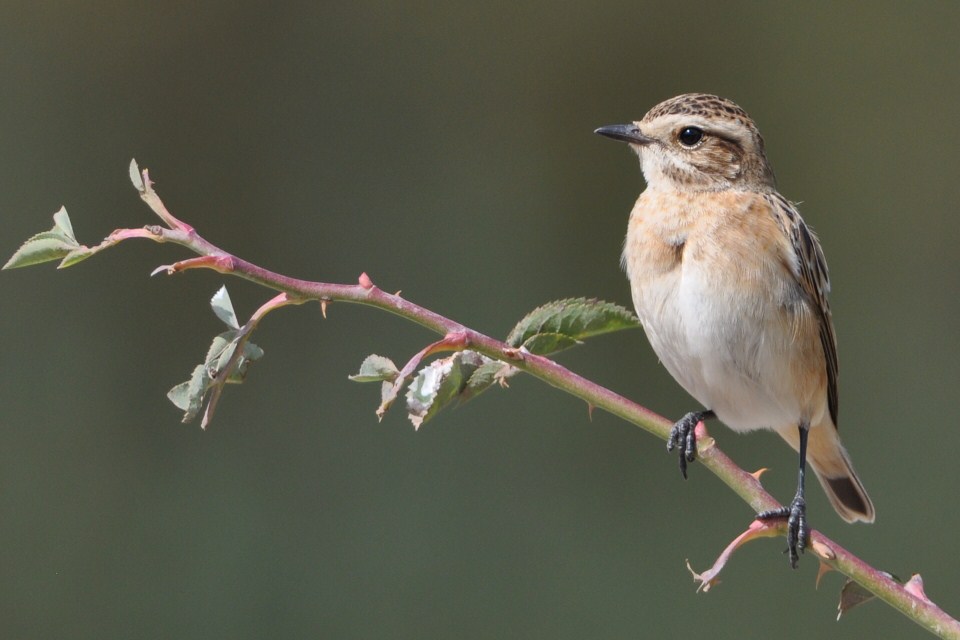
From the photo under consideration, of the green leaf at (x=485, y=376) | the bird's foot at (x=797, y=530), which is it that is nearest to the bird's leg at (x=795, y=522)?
the bird's foot at (x=797, y=530)

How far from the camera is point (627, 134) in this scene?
119 inches

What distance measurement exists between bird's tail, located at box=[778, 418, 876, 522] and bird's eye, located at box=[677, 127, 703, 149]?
76cm

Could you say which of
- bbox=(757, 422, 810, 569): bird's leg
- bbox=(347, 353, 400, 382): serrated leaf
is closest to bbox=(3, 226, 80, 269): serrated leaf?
bbox=(347, 353, 400, 382): serrated leaf

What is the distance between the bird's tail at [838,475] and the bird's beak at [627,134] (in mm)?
810

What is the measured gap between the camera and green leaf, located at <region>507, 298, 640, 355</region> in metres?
1.82

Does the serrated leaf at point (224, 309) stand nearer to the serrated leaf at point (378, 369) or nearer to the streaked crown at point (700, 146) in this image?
the serrated leaf at point (378, 369)

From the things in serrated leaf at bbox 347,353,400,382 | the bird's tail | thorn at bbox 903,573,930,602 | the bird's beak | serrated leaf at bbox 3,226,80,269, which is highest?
serrated leaf at bbox 3,226,80,269

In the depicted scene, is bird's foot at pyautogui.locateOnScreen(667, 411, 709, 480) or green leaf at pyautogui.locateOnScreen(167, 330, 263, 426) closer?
green leaf at pyautogui.locateOnScreen(167, 330, 263, 426)

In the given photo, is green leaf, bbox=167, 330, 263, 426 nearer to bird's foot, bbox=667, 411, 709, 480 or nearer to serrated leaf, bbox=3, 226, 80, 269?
serrated leaf, bbox=3, 226, 80, 269

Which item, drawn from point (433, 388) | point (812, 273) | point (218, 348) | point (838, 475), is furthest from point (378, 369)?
point (838, 475)

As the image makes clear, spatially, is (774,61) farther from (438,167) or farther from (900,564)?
(900,564)

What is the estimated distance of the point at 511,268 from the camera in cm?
558

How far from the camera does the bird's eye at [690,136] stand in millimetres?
3006

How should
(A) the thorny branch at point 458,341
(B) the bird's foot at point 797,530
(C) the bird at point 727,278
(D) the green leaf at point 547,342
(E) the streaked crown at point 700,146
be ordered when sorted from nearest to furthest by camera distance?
(A) the thorny branch at point 458,341, (D) the green leaf at point 547,342, (B) the bird's foot at point 797,530, (C) the bird at point 727,278, (E) the streaked crown at point 700,146
